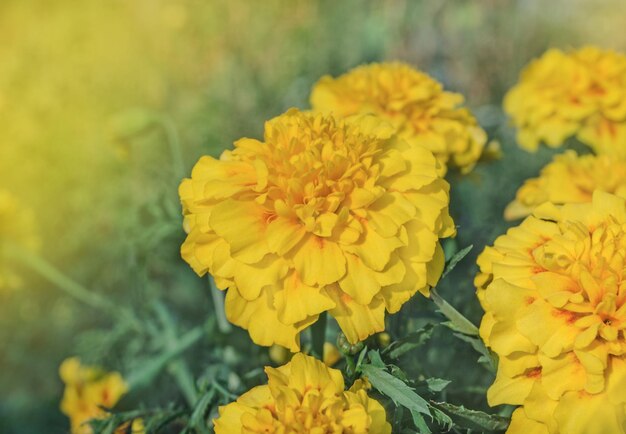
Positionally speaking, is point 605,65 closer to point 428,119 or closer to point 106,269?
point 428,119

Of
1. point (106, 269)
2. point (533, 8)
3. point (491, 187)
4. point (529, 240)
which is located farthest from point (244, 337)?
point (533, 8)

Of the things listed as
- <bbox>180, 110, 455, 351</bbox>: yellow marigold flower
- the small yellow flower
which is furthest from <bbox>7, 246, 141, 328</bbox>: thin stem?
<bbox>180, 110, 455, 351</bbox>: yellow marigold flower

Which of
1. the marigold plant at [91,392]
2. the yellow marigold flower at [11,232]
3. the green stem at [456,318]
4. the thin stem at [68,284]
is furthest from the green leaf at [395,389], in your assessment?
the yellow marigold flower at [11,232]

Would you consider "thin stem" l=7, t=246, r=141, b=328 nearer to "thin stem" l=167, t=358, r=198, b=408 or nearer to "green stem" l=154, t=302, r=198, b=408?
"green stem" l=154, t=302, r=198, b=408

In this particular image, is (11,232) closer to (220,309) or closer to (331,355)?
(220,309)

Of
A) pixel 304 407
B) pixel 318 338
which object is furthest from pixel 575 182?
pixel 304 407
